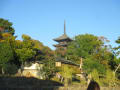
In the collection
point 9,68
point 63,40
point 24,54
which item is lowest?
point 9,68

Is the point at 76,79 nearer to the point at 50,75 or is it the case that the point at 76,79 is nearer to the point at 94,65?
the point at 94,65

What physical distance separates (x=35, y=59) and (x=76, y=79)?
859 centimetres

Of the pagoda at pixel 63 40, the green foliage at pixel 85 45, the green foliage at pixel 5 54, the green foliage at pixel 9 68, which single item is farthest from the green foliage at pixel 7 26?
the green foliage at pixel 9 68

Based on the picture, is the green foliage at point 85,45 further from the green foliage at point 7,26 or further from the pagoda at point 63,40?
the green foliage at point 7,26

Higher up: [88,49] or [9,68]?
[88,49]

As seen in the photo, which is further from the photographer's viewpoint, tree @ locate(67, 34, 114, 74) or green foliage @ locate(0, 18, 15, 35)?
green foliage @ locate(0, 18, 15, 35)

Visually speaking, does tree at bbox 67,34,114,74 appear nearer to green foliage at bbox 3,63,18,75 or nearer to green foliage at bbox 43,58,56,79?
green foliage at bbox 43,58,56,79

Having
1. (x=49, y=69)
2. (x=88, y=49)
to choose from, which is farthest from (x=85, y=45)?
(x=49, y=69)

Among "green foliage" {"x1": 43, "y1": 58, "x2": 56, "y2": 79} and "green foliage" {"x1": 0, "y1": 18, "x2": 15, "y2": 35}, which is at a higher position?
"green foliage" {"x1": 0, "y1": 18, "x2": 15, "y2": 35}

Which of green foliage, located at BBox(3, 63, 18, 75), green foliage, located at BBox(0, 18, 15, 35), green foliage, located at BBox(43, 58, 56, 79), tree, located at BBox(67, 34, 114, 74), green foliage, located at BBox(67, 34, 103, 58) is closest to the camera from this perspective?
green foliage, located at BBox(3, 63, 18, 75)

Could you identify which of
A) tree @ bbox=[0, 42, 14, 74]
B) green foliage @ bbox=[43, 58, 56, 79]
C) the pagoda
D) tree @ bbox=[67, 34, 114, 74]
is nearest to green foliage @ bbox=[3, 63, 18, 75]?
tree @ bbox=[0, 42, 14, 74]

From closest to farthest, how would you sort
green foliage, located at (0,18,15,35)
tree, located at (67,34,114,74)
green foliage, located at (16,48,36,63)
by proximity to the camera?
1. green foliage, located at (16,48,36,63)
2. tree, located at (67,34,114,74)
3. green foliage, located at (0,18,15,35)

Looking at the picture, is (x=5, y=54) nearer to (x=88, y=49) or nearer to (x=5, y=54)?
(x=5, y=54)

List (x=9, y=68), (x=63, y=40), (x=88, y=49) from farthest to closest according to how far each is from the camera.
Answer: (x=63, y=40), (x=88, y=49), (x=9, y=68)
